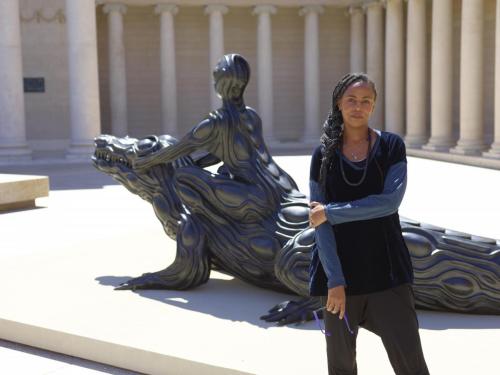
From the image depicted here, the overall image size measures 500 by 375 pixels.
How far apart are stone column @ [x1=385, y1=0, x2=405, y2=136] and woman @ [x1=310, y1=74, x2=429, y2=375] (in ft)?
136

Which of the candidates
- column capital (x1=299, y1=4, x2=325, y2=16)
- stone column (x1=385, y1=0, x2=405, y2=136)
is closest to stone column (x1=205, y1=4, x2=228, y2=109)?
column capital (x1=299, y1=4, x2=325, y2=16)

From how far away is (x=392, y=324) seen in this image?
5.13 metres

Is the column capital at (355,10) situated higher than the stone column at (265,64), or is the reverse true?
the column capital at (355,10)

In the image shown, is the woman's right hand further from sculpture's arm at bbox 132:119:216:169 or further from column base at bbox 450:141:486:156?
column base at bbox 450:141:486:156

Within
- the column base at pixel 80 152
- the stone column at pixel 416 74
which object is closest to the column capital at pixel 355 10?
the stone column at pixel 416 74

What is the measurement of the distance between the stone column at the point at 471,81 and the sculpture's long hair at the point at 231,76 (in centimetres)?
2839

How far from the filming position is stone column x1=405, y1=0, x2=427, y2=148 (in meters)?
42.1

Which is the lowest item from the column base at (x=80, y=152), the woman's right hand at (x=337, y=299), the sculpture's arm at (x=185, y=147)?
the column base at (x=80, y=152)

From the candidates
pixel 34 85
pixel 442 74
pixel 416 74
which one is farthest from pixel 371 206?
pixel 34 85

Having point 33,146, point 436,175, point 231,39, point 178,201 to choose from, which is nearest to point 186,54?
point 231,39

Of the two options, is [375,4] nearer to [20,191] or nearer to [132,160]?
[20,191]

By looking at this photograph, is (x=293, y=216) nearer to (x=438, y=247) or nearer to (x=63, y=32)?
(x=438, y=247)

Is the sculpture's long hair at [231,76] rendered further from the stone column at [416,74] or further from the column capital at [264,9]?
the column capital at [264,9]

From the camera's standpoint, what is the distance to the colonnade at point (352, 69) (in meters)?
36.1
